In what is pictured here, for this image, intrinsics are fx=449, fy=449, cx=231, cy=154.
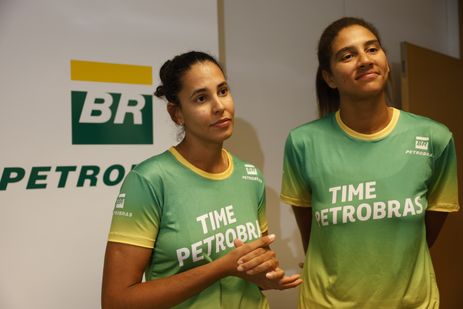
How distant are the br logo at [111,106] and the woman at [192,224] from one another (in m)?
0.45

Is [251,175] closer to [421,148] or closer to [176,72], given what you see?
[176,72]

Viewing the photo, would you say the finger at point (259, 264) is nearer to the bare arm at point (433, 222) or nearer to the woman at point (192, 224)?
the woman at point (192, 224)

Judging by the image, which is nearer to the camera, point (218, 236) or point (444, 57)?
point (218, 236)

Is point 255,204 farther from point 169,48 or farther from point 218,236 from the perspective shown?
point 169,48

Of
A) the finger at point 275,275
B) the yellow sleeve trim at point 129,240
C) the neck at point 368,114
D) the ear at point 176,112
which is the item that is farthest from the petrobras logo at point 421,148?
the yellow sleeve trim at point 129,240

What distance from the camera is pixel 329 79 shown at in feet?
4.70

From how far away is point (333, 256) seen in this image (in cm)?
133

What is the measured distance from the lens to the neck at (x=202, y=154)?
3.86 feet

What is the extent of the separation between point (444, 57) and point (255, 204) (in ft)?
7.41

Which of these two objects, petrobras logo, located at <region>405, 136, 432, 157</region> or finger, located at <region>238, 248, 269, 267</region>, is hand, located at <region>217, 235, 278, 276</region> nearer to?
finger, located at <region>238, 248, 269, 267</region>

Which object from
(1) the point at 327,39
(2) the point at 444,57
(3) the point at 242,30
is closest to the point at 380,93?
(1) the point at 327,39

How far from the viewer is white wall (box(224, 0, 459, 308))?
83.4 inches

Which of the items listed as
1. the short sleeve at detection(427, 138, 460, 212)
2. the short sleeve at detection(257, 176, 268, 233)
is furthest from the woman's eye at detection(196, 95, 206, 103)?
the short sleeve at detection(427, 138, 460, 212)

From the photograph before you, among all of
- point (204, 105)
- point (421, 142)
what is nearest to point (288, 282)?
point (204, 105)
